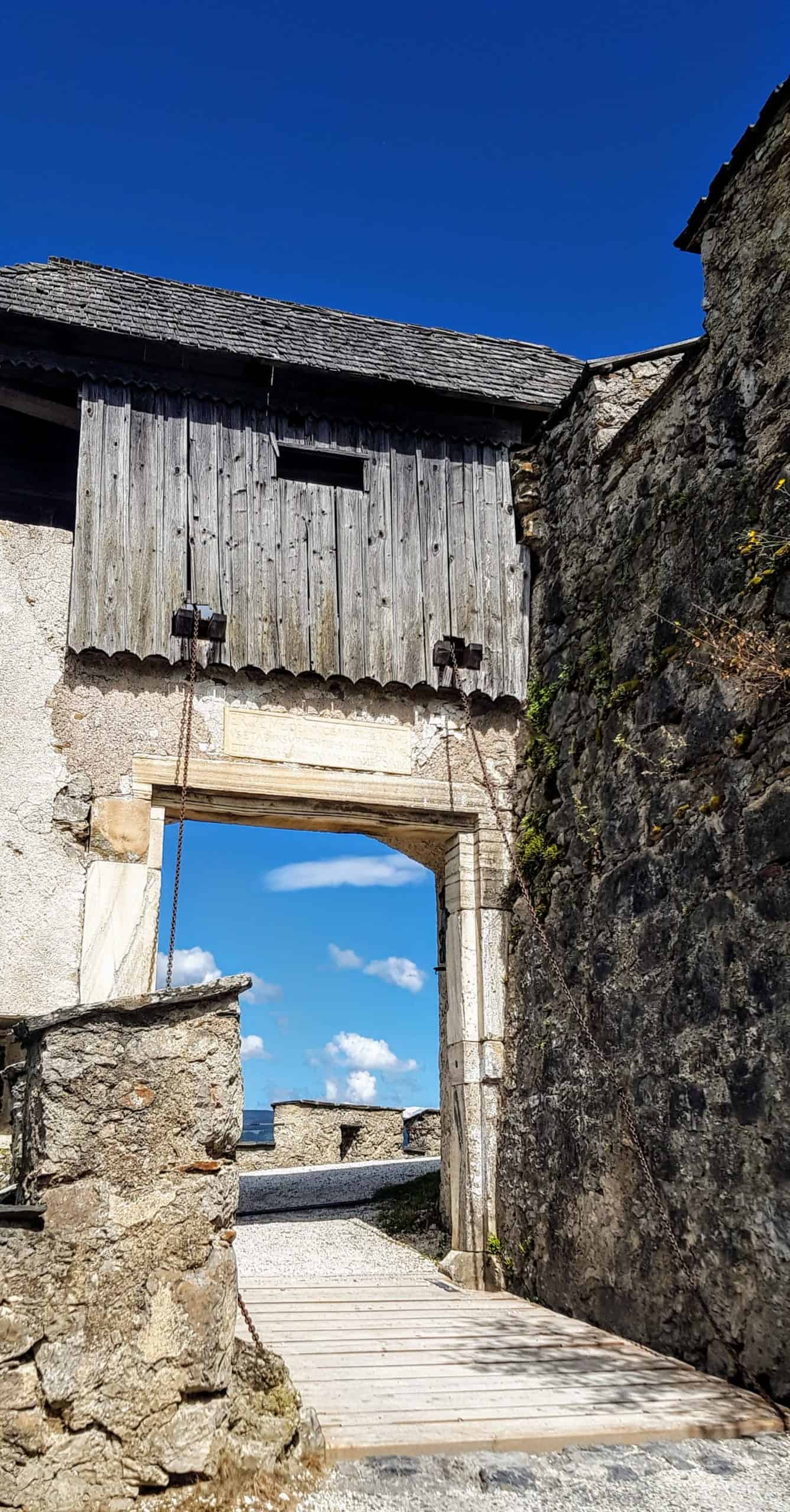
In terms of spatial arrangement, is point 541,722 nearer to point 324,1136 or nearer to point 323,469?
point 323,469

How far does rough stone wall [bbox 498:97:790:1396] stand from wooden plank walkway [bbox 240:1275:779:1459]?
1.28 ft

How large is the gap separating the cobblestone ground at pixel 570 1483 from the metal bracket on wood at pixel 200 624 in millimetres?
5390

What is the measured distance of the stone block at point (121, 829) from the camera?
7480mm

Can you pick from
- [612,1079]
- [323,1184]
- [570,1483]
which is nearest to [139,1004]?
→ [570,1483]

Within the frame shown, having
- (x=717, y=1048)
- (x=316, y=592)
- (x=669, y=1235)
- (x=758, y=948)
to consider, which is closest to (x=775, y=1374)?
(x=669, y=1235)

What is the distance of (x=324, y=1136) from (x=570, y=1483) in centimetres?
1099

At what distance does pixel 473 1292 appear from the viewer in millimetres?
7164

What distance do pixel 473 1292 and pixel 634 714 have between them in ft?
11.8

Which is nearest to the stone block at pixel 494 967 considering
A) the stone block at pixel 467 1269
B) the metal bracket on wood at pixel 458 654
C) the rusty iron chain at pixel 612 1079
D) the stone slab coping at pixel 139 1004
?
the rusty iron chain at pixel 612 1079

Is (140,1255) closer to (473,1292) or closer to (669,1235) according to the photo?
(669,1235)

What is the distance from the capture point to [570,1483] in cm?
379

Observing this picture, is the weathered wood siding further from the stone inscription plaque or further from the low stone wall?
the low stone wall

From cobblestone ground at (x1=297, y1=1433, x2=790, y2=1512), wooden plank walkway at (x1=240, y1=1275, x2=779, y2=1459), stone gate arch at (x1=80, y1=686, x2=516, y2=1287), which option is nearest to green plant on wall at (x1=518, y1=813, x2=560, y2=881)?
stone gate arch at (x1=80, y1=686, x2=516, y2=1287)

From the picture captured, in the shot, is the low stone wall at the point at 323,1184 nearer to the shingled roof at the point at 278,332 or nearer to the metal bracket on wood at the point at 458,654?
the metal bracket on wood at the point at 458,654
